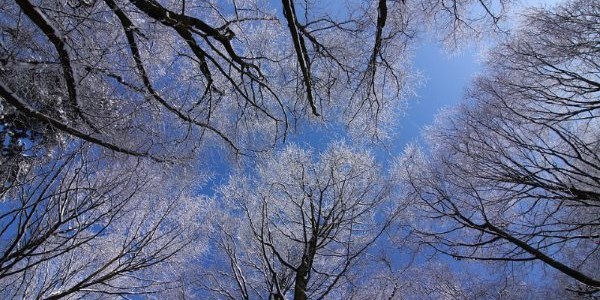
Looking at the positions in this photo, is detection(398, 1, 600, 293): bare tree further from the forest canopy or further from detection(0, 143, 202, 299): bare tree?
detection(0, 143, 202, 299): bare tree

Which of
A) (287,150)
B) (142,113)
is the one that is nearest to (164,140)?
(142,113)

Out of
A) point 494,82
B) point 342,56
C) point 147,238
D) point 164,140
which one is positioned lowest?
point 147,238

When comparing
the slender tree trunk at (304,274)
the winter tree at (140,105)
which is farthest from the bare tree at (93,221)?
the slender tree trunk at (304,274)

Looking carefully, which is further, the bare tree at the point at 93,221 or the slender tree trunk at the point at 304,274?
the slender tree trunk at the point at 304,274

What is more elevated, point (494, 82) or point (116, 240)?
point (494, 82)

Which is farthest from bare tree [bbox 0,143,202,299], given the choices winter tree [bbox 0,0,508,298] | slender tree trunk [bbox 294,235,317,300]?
slender tree trunk [bbox 294,235,317,300]

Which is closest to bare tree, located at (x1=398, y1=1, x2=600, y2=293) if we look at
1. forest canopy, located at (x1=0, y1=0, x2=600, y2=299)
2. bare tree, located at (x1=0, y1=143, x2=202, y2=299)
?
forest canopy, located at (x1=0, y1=0, x2=600, y2=299)

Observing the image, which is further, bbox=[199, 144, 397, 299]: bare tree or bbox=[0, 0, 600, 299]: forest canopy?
bbox=[199, 144, 397, 299]: bare tree

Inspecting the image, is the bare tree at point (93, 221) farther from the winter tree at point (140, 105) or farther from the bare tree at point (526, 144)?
the bare tree at point (526, 144)

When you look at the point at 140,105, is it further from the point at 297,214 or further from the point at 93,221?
the point at 297,214

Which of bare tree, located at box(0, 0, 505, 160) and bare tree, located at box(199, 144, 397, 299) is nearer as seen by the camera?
bare tree, located at box(0, 0, 505, 160)

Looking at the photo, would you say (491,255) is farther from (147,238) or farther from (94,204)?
(94,204)

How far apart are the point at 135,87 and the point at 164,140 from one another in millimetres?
664

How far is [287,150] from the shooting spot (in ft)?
24.3
